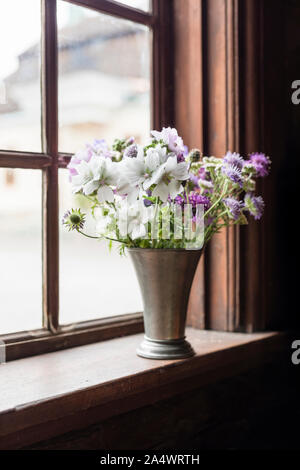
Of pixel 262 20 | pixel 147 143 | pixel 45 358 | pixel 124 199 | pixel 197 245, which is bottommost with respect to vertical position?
pixel 45 358

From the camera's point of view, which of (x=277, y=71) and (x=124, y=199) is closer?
(x=124, y=199)

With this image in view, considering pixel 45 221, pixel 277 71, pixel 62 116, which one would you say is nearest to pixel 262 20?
pixel 277 71

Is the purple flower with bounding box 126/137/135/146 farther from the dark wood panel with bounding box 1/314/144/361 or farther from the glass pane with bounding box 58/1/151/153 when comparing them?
the dark wood panel with bounding box 1/314/144/361

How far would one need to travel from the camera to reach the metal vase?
4.12ft

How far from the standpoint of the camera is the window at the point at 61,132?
133cm

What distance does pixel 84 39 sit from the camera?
1493 millimetres

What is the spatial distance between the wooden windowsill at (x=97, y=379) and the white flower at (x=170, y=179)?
0.39 meters

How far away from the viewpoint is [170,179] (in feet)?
3.79

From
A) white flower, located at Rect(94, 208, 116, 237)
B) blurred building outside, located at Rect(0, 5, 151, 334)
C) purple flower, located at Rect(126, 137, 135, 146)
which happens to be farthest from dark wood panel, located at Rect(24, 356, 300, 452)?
purple flower, located at Rect(126, 137, 135, 146)

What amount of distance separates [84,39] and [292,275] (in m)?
0.95

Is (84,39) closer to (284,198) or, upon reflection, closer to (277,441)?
(284,198)

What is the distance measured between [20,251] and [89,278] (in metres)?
0.23

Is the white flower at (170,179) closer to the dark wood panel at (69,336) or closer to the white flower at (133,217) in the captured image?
the white flower at (133,217)

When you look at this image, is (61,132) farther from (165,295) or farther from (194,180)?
(165,295)
